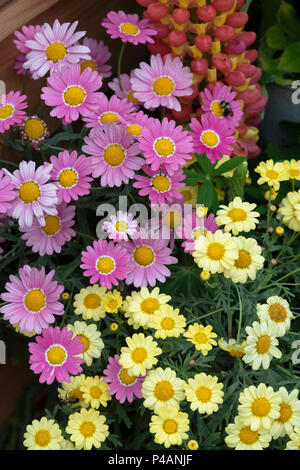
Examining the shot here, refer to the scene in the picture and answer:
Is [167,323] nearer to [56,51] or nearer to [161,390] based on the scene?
[161,390]

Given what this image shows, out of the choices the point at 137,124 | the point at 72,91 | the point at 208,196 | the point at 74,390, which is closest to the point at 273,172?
the point at 208,196

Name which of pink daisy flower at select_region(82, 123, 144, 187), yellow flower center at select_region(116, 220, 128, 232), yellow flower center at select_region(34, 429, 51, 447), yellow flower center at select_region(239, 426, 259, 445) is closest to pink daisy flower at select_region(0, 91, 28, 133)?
pink daisy flower at select_region(82, 123, 144, 187)

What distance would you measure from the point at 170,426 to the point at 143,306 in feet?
0.51

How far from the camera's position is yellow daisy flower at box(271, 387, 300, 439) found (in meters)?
0.63

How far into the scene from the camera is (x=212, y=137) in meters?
0.79

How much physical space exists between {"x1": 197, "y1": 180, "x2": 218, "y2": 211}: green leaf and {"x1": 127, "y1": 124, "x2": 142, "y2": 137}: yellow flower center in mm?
141

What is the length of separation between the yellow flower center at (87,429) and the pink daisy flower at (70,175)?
30 cm

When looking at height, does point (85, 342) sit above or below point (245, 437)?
above

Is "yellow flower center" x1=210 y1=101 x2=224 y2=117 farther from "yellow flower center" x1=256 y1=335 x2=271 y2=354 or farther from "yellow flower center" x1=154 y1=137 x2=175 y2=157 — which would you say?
"yellow flower center" x1=256 y1=335 x2=271 y2=354

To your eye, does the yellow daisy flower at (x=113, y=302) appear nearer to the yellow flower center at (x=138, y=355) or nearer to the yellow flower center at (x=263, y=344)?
the yellow flower center at (x=138, y=355)

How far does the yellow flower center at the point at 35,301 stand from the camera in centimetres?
70

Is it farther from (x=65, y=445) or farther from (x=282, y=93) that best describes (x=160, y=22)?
(x=65, y=445)

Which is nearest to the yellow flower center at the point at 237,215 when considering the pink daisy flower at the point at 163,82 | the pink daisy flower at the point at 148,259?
the pink daisy flower at the point at 148,259

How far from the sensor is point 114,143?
75cm
